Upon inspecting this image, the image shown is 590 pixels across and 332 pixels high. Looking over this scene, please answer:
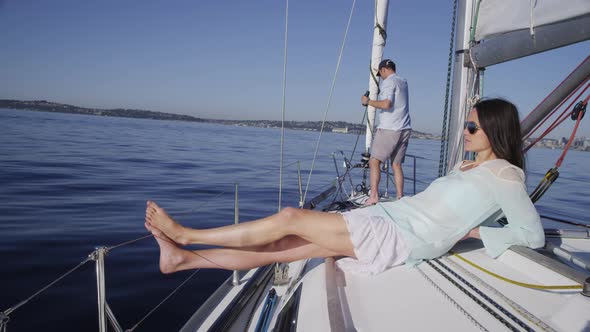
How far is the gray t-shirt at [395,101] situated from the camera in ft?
14.3

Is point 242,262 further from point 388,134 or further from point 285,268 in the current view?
point 388,134

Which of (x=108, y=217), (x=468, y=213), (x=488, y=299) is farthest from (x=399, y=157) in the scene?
(x=108, y=217)

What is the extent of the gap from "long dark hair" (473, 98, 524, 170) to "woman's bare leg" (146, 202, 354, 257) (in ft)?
3.18

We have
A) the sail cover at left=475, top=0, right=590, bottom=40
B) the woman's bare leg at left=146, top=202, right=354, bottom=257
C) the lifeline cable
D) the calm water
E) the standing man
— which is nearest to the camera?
the lifeline cable

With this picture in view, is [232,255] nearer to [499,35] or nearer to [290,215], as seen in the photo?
[290,215]

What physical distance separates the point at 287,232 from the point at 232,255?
1.26 feet

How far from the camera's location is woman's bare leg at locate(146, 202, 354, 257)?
1.91 meters

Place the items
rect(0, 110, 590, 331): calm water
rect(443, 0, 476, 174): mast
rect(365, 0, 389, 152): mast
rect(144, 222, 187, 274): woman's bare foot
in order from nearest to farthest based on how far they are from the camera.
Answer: rect(144, 222, 187, 274): woman's bare foot → rect(443, 0, 476, 174): mast → rect(0, 110, 590, 331): calm water → rect(365, 0, 389, 152): mast

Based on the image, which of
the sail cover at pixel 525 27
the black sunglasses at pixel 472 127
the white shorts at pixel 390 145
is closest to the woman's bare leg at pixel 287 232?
the black sunglasses at pixel 472 127

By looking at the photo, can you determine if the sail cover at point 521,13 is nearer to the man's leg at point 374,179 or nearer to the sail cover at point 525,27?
the sail cover at point 525,27

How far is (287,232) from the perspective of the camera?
1940 millimetres

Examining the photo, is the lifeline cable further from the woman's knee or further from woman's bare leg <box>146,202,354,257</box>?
the woman's knee

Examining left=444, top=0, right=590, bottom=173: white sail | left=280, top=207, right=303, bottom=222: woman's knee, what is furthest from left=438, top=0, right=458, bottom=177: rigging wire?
left=280, top=207, right=303, bottom=222: woman's knee

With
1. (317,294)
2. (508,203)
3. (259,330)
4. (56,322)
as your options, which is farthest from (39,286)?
(508,203)
